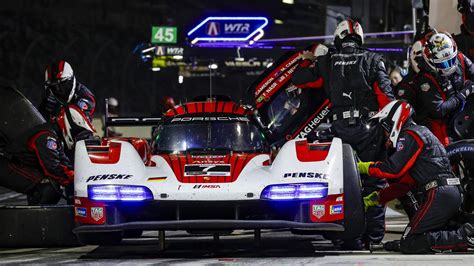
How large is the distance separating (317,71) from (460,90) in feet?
5.13

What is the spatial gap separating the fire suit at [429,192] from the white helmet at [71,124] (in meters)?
3.72

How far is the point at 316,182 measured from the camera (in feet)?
26.7

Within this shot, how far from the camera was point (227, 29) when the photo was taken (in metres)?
28.4

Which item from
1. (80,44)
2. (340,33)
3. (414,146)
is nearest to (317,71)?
(340,33)

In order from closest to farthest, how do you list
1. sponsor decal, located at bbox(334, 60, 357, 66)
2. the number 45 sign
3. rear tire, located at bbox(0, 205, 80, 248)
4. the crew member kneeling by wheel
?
the crew member kneeling by wheel, rear tire, located at bbox(0, 205, 80, 248), sponsor decal, located at bbox(334, 60, 357, 66), the number 45 sign

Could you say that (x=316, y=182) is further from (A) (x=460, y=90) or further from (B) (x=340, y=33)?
(A) (x=460, y=90)

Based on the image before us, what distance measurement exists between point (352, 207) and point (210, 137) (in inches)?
68.5

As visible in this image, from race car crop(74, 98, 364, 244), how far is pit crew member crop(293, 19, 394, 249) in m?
1.18

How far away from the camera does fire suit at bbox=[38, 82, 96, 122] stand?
452 inches

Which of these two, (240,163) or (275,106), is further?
(275,106)

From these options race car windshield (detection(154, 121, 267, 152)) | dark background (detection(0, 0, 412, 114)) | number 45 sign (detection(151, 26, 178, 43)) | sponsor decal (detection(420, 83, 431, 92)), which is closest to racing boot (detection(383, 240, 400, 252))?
race car windshield (detection(154, 121, 267, 152))

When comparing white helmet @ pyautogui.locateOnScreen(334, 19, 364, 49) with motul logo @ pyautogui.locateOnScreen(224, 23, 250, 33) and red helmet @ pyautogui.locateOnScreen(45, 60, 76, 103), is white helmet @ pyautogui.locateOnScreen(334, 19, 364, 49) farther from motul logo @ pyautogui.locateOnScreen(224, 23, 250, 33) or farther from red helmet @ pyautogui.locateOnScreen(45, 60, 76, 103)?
motul logo @ pyautogui.locateOnScreen(224, 23, 250, 33)

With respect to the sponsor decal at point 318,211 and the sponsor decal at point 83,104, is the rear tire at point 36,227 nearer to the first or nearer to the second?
the sponsor decal at point 83,104

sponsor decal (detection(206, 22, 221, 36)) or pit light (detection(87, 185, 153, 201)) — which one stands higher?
sponsor decal (detection(206, 22, 221, 36))
